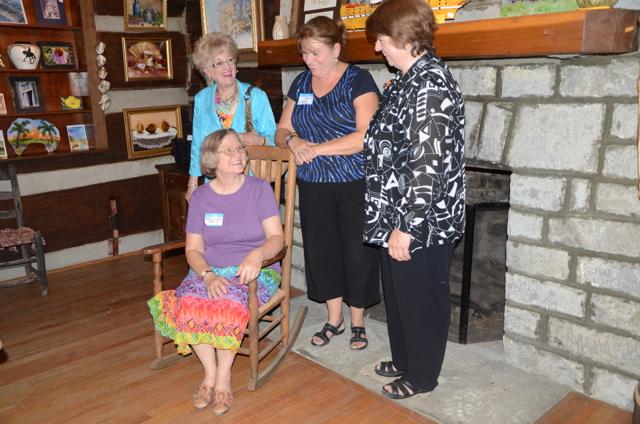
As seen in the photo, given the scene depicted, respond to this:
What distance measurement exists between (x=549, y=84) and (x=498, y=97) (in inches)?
9.0

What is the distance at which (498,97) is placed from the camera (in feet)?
8.01

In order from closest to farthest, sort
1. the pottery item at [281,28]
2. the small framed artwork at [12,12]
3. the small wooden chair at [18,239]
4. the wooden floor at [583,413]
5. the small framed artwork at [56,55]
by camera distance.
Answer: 1. the wooden floor at [583,413]
2. the pottery item at [281,28]
3. the small wooden chair at [18,239]
4. the small framed artwork at [12,12]
5. the small framed artwork at [56,55]

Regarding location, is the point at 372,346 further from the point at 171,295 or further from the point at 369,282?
the point at 171,295

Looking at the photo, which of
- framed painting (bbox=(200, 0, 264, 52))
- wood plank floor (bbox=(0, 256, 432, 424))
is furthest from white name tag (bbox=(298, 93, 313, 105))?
wood plank floor (bbox=(0, 256, 432, 424))

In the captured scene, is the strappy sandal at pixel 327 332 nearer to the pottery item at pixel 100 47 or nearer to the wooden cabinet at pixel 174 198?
the wooden cabinet at pixel 174 198

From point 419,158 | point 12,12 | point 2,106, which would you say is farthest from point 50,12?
point 419,158

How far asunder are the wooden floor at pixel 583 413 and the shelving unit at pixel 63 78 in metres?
3.63

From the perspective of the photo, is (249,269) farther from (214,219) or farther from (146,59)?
(146,59)

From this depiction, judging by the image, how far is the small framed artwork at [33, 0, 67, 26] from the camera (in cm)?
401

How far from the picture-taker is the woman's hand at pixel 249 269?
2260 millimetres

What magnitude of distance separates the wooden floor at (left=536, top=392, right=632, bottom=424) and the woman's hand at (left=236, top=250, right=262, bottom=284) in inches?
49.5

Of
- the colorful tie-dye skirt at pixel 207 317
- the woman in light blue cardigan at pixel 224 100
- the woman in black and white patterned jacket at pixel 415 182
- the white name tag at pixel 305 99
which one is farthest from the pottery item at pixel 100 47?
the woman in black and white patterned jacket at pixel 415 182

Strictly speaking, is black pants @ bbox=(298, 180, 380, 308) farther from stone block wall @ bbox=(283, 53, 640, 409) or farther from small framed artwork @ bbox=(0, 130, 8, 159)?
small framed artwork @ bbox=(0, 130, 8, 159)

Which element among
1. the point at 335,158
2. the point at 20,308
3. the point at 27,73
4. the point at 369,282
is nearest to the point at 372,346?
the point at 369,282
